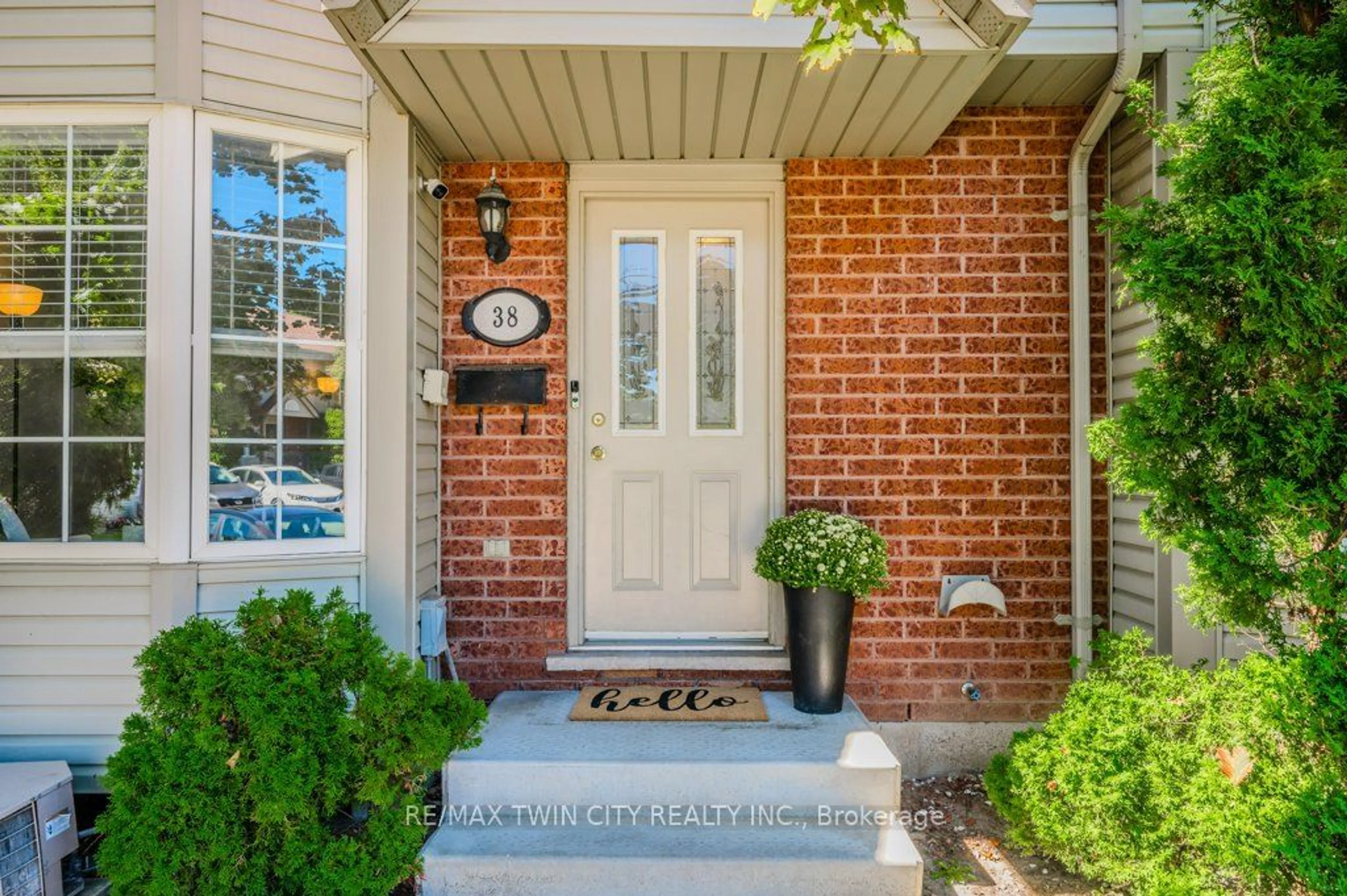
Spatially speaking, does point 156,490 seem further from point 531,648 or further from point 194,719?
point 531,648

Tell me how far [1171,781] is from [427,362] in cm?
285

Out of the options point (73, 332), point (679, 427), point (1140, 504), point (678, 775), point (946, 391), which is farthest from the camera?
point (679, 427)

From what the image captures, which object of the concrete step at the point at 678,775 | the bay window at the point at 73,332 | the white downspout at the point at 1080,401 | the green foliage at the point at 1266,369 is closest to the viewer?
the green foliage at the point at 1266,369

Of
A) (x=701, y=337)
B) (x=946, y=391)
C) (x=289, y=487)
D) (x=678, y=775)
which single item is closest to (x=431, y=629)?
(x=289, y=487)

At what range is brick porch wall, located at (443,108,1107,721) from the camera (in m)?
3.15

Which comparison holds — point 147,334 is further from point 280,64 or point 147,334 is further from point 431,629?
point 431,629

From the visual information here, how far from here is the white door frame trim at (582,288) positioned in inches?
127

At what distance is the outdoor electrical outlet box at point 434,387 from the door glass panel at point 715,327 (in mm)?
1063

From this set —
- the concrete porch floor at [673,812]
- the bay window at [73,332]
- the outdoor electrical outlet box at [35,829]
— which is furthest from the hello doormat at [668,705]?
the bay window at [73,332]

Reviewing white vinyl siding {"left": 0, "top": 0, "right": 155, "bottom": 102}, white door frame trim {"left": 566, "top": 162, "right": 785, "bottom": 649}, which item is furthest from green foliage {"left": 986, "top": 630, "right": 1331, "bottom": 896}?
white vinyl siding {"left": 0, "top": 0, "right": 155, "bottom": 102}

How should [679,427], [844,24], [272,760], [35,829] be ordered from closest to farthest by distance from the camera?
[844,24]
[272,760]
[35,829]
[679,427]

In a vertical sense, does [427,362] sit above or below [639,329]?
below

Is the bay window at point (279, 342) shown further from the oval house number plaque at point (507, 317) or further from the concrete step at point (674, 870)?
the concrete step at point (674, 870)

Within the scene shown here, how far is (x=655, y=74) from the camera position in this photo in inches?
100
